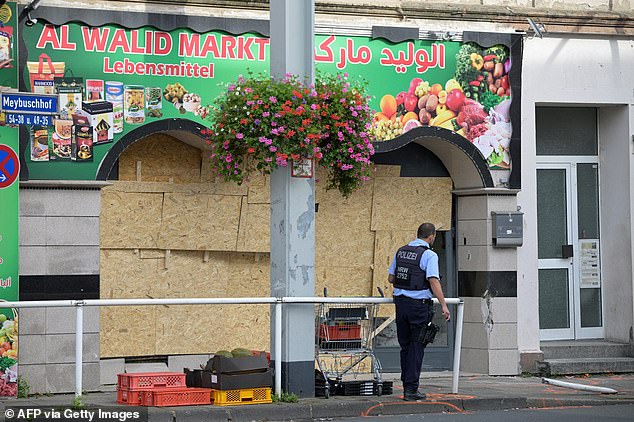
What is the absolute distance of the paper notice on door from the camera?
16859mm

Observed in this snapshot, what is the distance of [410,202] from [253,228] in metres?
2.26

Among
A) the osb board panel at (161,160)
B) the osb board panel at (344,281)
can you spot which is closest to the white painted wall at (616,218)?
the osb board panel at (344,281)

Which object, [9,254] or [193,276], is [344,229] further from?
[9,254]

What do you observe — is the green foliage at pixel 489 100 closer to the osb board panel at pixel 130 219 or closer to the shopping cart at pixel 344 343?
the shopping cart at pixel 344 343

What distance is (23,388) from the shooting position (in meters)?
13.0

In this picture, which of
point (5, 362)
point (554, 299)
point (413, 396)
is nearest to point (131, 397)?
point (5, 362)

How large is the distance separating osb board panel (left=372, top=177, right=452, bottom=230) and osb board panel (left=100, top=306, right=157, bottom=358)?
10.9 ft

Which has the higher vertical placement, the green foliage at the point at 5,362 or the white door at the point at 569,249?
the white door at the point at 569,249

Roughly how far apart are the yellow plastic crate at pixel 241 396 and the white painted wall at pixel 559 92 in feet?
16.5

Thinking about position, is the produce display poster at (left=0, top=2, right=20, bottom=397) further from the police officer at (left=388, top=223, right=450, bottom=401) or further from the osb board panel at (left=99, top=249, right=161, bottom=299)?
the police officer at (left=388, top=223, right=450, bottom=401)

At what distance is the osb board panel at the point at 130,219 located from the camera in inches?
564

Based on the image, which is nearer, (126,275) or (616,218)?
(126,275)

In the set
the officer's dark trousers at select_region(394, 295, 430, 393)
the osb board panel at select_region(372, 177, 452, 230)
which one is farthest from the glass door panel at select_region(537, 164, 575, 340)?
the officer's dark trousers at select_region(394, 295, 430, 393)

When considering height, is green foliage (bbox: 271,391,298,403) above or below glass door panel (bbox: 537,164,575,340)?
below
